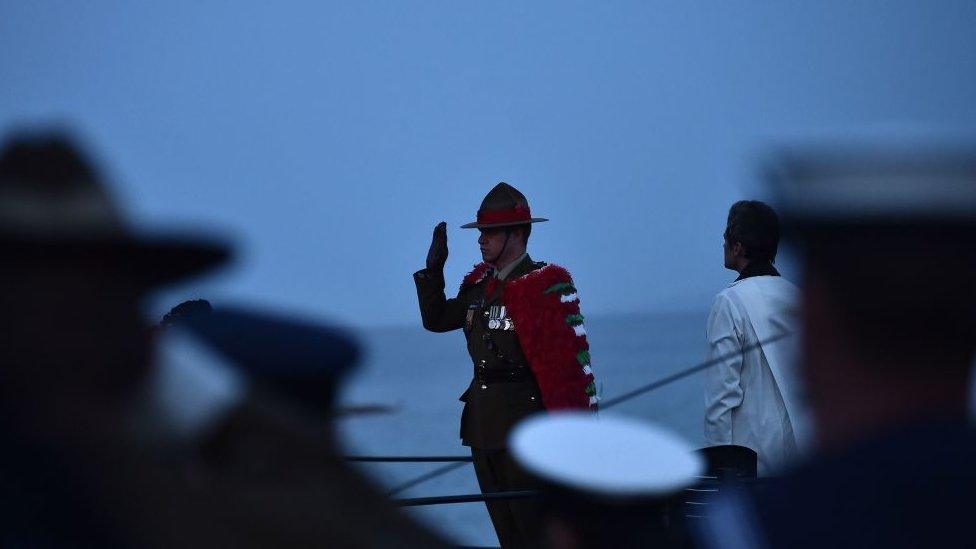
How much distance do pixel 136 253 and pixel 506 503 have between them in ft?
9.20

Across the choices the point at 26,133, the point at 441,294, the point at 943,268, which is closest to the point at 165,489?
the point at 26,133

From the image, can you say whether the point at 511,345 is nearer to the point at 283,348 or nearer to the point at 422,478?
the point at 422,478

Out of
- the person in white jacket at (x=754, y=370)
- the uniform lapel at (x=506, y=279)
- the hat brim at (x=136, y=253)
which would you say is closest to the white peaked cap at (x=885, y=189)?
the hat brim at (x=136, y=253)

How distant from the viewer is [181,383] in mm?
1011

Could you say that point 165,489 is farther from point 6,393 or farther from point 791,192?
point 791,192

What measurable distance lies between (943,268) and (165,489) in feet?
2.53

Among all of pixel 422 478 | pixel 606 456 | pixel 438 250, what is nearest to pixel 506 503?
pixel 438 250

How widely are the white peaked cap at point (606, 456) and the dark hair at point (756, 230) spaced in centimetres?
226

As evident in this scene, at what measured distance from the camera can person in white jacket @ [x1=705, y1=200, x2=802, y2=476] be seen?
10.9 ft

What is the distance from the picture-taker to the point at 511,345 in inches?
151

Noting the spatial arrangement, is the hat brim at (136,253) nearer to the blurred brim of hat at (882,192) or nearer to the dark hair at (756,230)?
the blurred brim of hat at (882,192)

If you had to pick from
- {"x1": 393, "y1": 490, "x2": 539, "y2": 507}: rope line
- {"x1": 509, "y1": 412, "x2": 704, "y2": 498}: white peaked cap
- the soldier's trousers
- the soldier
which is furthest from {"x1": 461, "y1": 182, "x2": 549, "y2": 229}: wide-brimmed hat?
{"x1": 509, "y1": 412, "x2": 704, "y2": 498}: white peaked cap

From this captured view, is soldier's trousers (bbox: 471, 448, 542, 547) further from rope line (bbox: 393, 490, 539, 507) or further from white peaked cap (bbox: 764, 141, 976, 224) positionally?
white peaked cap (bbox: 764, 141, 976, 224)

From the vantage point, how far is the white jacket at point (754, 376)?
3316 mm
